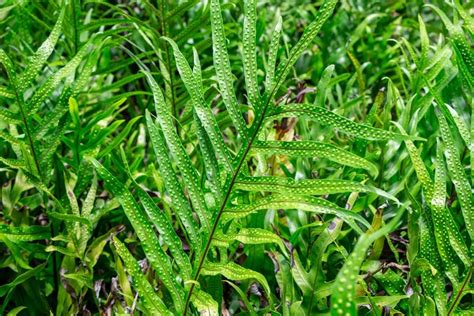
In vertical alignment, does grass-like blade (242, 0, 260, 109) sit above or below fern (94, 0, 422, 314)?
above

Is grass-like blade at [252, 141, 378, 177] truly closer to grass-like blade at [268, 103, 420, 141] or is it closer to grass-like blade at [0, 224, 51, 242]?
grass-like blade at [268, 103, 420, 141]

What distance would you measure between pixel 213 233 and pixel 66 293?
0.87 feet

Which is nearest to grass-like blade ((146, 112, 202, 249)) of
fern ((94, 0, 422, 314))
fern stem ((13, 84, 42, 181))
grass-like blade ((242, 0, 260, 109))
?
fern ((94, 0, 422, 314))

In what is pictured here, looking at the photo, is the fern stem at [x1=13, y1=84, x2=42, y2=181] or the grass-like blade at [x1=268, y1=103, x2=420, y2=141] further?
the fern stem at [x1=13, y1=84, x2=42, y2=181]

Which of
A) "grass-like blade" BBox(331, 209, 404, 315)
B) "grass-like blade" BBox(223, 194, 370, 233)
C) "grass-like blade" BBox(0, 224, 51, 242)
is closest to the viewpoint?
"grass-like blade" BBox(331, 209, 404, 315)

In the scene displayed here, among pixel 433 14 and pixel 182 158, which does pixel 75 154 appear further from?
pixel 433 14

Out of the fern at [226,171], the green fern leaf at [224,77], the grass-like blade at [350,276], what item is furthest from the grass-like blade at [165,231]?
the grass-like blade at [350,276]

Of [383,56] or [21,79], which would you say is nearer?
[21,79]

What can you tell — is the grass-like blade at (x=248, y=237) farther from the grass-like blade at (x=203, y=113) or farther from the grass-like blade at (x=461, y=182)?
the grass-like blade at (x=461, y=182)

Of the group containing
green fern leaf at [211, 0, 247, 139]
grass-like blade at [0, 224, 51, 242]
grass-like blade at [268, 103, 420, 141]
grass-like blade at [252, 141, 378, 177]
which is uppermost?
green fern leaf at [211, 0, 247, 139]

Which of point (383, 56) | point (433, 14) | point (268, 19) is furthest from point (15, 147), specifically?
point (433, 14)

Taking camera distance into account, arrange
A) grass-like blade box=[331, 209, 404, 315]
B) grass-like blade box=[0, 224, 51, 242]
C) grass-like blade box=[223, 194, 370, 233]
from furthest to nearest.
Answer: grass-like blade box=[0, 224, 51, 242] < grass-like blade box=[223, 194, 370, 233] < grass-like blade box=[331, 209, 404, 315]

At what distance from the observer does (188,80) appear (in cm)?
63

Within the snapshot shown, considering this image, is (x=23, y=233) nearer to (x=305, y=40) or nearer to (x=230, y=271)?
(x=230, y=271)
